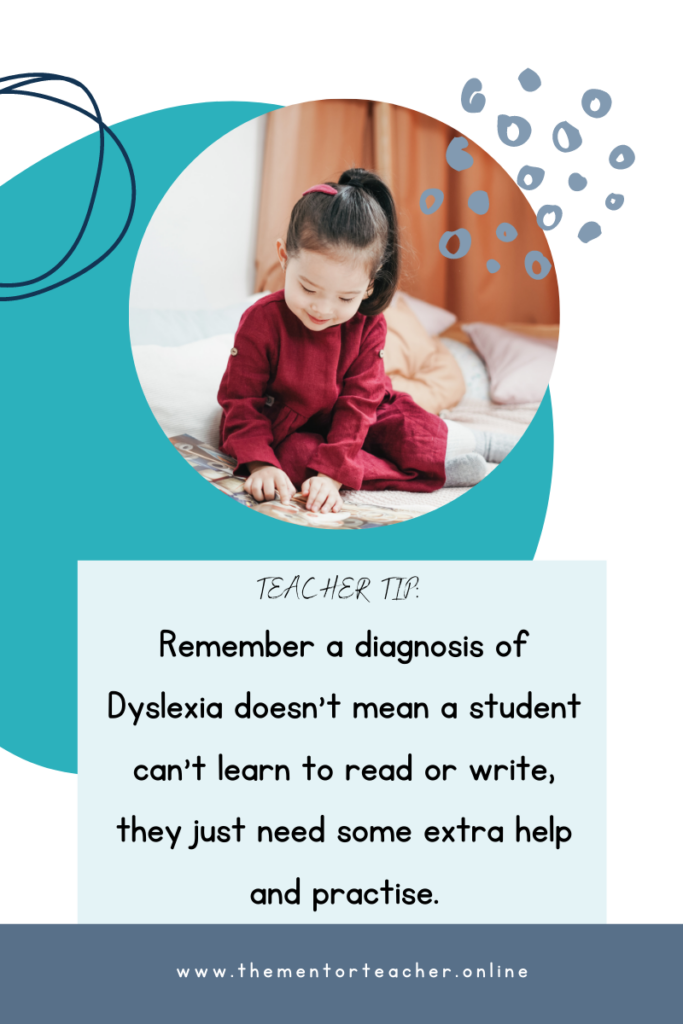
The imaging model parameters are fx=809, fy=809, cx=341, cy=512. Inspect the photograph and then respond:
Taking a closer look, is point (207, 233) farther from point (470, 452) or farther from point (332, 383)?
point (470, 452)

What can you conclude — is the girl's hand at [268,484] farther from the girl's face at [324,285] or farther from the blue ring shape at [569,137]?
the blue ring shape at [569,137]

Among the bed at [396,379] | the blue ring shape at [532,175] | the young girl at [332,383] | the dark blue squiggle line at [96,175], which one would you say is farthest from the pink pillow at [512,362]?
the dark blue squiggle line at [96,175]

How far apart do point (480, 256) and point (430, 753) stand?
0.75 meters

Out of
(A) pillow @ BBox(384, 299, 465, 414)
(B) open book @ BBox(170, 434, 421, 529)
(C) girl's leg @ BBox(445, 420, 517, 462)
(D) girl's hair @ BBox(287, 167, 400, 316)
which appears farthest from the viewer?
(A) pillow @ BBox(384, 299, 465, 414)

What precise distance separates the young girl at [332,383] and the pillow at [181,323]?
11 centimetres

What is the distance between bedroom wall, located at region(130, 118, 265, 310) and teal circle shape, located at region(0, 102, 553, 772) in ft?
0.06

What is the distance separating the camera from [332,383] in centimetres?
109

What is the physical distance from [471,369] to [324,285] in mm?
495

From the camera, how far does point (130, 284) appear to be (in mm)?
1034

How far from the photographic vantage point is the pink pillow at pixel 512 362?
1.22 metres

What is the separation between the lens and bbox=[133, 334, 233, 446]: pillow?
1.06 m

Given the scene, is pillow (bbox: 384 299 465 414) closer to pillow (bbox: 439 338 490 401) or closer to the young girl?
pillow (bbox: 439 338 490 401)

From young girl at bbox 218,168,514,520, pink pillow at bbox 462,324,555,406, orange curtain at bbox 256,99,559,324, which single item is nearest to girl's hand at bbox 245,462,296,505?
young girl at bbox 218,168,514,520
